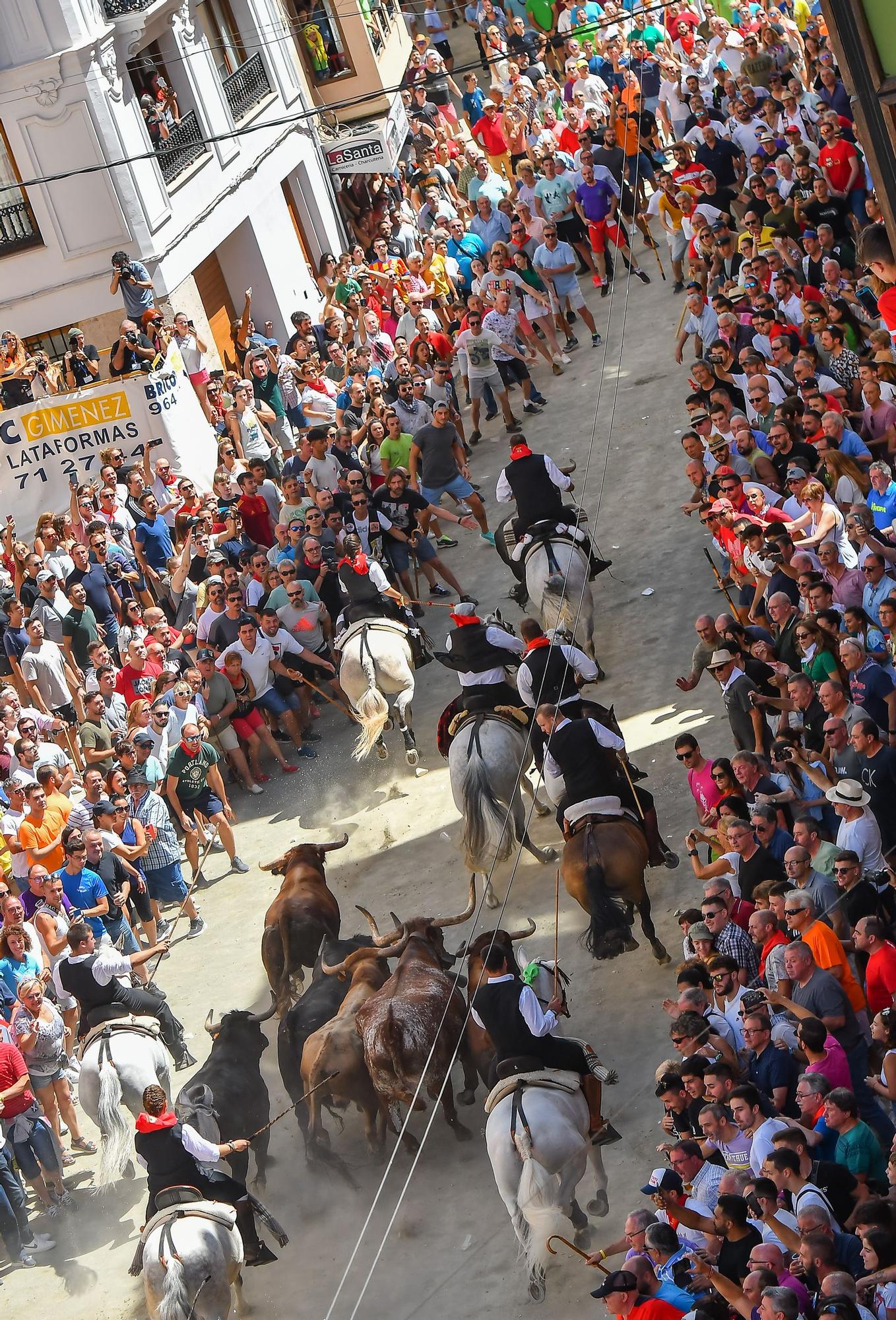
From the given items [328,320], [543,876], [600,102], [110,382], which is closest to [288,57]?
[600,102]

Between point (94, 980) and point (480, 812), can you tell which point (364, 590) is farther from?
point (94, 980)

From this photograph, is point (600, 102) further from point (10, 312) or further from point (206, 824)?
point (206, 824)

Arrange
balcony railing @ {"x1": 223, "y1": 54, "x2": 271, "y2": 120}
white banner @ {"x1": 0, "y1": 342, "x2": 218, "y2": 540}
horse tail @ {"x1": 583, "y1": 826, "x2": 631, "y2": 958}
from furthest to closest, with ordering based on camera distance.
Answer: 1. balcony railing @ {"x1": 223, "y1": 54, "x2": 271, "y2": 120}
2. white banner @ {"x1": 0, "y1": 342, "x2": 218, "y2": 540}
3. horse tail @ {"x1": 583, "y1": 826, "x2": 631, "y2": 958}

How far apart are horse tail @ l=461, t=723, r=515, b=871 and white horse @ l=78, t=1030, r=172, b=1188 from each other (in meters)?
2.80

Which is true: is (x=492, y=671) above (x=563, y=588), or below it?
below

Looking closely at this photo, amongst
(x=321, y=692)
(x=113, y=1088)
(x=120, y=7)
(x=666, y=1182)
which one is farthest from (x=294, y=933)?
(x=120, y=7)

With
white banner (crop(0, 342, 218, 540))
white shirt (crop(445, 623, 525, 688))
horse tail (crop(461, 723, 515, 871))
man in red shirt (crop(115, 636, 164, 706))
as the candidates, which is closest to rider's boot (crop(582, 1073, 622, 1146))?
horse tail (crop(461, 723, 515, 871))

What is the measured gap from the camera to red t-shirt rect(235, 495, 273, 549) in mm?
17547

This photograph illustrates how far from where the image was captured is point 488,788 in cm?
1248

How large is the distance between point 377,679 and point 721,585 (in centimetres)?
295

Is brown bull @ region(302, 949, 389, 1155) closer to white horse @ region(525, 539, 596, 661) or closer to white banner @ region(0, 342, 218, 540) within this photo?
white horse @ region(525, 539, 596, 661)

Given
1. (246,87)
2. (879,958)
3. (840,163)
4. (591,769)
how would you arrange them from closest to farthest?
(879,958) < (591,769) < (840,163) < (246,87)

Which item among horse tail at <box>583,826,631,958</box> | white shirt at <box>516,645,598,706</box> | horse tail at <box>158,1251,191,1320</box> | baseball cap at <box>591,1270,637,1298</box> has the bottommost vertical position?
horse tail at <box>158,1251,191,1320</box>

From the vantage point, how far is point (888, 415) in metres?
12.8
